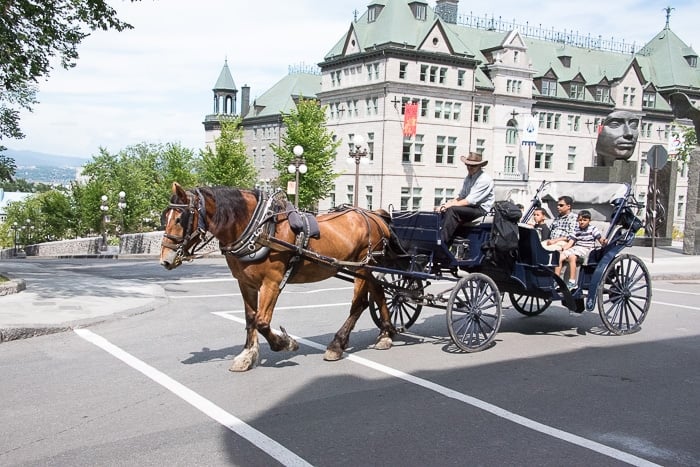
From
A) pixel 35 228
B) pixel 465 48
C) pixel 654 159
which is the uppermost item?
pixel 465 48

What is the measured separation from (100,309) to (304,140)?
4478 cm

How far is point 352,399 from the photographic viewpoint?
7027mm

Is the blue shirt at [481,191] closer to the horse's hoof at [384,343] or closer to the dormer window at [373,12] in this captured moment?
the horse's hoof at [384,343]

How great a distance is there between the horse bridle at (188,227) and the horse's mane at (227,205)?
193mm

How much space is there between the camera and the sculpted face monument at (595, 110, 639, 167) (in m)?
28.6

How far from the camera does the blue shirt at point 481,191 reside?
9422 millimetres

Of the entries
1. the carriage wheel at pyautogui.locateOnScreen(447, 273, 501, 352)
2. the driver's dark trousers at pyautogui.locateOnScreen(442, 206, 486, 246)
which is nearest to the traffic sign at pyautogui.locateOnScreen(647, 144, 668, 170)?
the driver's dark trousers at pyautogui.locateOnScreen(442, 206, 486, 246)

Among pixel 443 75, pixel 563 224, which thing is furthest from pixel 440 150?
pixel 563 224

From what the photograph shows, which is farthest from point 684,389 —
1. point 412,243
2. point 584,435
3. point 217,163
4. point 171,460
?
point 217,163

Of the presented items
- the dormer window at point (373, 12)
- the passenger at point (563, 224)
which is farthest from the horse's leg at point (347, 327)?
the dormer window at point (373, 12)

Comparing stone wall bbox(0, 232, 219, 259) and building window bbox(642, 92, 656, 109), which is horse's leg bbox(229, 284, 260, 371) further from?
building window bbox(642, 92, 656, 109)

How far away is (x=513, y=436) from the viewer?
603 cm

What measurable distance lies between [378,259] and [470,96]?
61184mm

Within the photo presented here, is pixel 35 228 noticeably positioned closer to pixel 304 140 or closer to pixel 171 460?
pixel 304 140
